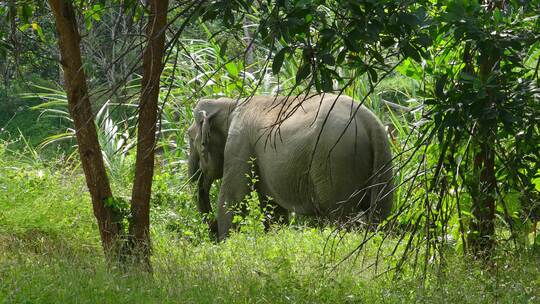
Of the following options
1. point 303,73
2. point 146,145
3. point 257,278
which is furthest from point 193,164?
point 303,73

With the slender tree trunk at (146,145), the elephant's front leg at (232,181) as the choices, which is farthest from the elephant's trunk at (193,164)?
the slender tree trunk at (146,145)

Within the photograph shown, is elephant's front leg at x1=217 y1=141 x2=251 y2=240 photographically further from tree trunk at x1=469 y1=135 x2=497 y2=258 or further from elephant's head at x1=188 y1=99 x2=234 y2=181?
tree trunk at x1=469 y1=135 x2=497 y2=258

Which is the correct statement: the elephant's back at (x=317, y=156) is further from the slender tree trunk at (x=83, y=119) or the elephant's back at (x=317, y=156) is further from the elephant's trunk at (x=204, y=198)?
the slender tree trunk at (x=83, y=119)

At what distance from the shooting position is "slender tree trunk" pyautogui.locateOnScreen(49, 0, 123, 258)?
635cm

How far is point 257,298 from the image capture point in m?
5.60

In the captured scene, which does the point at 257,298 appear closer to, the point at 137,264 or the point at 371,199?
the point at 137,264

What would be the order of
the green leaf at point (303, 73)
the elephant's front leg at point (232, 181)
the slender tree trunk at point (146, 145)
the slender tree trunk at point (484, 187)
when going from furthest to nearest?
the elephant's front leg at point (232, 181), the slender tree trunk at point (146, 145), the slender tree trunk at point (484, 187), the green leaf at point (303, 73)

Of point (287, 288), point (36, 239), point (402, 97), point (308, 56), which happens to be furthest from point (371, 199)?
point (402, 97)

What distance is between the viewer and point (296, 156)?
9.88 metres

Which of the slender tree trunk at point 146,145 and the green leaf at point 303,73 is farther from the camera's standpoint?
the slender tree trunk at point 146,145

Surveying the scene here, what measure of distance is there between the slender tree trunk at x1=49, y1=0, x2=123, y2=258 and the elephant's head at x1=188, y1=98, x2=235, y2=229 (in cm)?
416

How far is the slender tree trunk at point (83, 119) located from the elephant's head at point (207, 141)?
13.6 feet

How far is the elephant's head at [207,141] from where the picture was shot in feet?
35.5

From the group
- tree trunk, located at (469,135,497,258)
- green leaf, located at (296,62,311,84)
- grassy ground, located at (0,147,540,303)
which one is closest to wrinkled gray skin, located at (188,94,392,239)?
grassy ground, located at (0,147,540,303)
